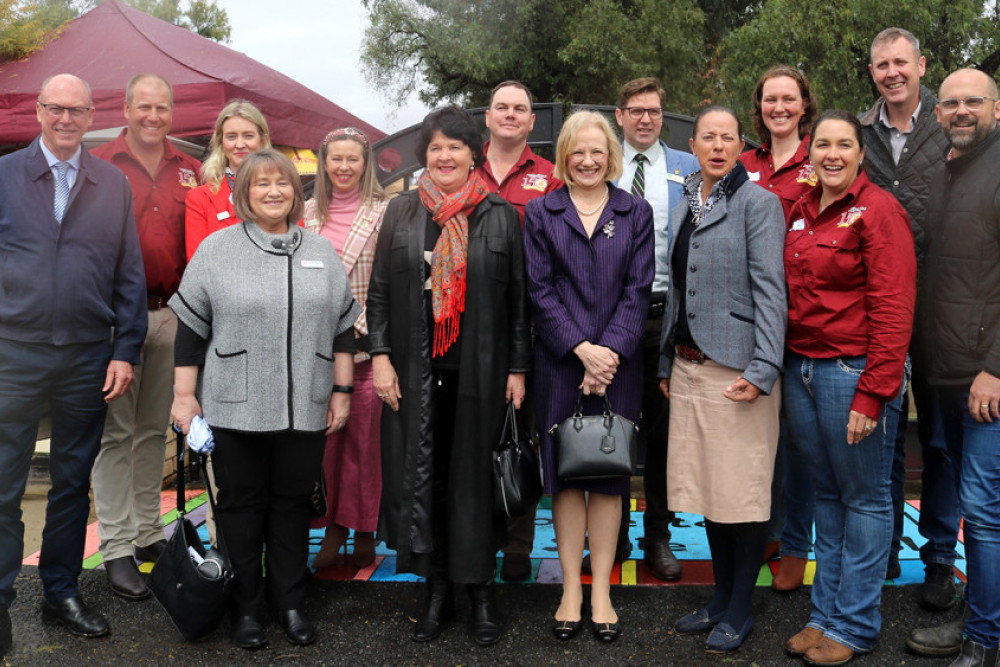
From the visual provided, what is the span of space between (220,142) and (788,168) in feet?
8.99

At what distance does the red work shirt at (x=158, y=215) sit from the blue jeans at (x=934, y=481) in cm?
349

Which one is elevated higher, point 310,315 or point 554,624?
point 310,315

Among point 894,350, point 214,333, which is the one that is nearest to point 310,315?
point 214,333

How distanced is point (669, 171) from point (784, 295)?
4.01 ft

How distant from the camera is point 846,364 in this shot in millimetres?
3021

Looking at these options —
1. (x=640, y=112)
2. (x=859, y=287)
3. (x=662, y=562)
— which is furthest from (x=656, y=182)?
(x=662, y=562)

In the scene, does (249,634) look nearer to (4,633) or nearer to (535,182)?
(4,633)

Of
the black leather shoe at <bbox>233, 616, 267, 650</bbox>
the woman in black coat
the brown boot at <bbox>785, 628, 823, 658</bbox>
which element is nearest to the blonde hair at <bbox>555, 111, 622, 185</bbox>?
the woman in black coat

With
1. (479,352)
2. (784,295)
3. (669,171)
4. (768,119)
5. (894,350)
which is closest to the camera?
(894,350)

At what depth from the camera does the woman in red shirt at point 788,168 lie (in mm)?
3748

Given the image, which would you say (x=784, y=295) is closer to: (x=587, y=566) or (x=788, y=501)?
(x=788, y=501)

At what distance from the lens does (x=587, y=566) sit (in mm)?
4102

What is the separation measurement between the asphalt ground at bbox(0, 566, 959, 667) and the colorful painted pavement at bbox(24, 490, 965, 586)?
0.11m

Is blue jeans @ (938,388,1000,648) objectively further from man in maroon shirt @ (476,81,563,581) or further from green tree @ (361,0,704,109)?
green tree @ (361,0,704,109)
